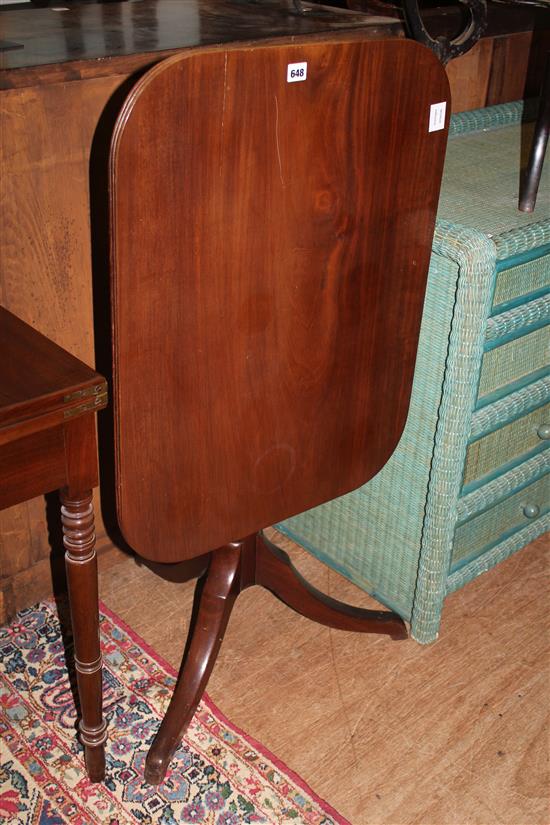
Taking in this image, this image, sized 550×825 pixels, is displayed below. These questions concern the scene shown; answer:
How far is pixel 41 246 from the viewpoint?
1582mm

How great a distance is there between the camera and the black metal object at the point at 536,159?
1.60 m

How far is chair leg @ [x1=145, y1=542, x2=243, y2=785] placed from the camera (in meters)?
1.57

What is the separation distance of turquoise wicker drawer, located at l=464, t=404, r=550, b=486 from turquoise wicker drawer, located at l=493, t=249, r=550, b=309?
282mm

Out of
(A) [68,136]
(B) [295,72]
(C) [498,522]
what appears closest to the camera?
(B) [295,72]

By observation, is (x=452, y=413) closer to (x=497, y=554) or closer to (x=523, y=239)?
(x=523, y=239)

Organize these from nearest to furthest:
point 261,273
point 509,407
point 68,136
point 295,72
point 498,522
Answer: point 295,72, point 261,273, point 68,136, point 509,407, point 498,522

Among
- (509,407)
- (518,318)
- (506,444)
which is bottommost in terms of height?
(506,444)

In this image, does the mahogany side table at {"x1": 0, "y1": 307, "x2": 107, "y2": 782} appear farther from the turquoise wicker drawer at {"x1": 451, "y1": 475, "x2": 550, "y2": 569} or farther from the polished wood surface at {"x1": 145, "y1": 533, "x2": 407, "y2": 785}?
the turquoise wicker drawer at {"x1": 451, "y1": 475, "x2": 550, "y2": 569}

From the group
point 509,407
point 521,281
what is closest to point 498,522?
point 509,407

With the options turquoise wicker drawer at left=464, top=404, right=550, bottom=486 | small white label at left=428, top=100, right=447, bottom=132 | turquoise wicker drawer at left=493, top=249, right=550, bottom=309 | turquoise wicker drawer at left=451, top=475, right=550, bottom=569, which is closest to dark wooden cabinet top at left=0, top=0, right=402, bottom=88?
small white label at left=428, top=100, right=447, bottom=132

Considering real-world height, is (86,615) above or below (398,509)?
above

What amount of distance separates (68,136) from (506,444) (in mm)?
986

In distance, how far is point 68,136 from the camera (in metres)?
1.52

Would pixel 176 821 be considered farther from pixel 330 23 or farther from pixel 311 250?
pixel 330 23
